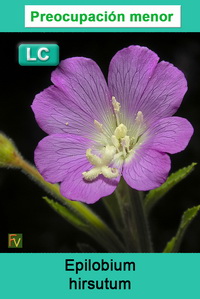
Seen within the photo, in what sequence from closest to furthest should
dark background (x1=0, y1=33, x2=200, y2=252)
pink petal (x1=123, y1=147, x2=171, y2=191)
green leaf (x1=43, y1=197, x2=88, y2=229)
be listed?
pink petal (x1=123, y1=147, x2=171, y2=191) < green leaf (x1=43, y1=197, x2=88, y2=229) < dark background (x1=0, y1=33, x2=200, y2=252)

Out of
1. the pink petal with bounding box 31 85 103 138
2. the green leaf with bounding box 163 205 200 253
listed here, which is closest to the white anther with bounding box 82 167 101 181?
the pink petal with bounding box 31 85 103 138

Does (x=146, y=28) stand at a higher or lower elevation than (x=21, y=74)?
higher

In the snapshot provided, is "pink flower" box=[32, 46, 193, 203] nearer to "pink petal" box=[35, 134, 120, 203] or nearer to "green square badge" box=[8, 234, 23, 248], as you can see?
"pink petal" box=[35, 134, 120, 203]

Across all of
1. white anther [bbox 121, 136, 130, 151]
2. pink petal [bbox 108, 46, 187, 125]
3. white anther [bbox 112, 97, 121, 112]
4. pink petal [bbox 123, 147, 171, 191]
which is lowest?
pink petal [bbox 123, 147, 171, 191]

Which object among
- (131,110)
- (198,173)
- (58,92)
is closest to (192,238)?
(198,173)

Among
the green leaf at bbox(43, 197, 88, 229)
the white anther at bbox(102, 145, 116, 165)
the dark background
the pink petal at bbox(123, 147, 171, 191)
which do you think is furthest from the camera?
the dark background
